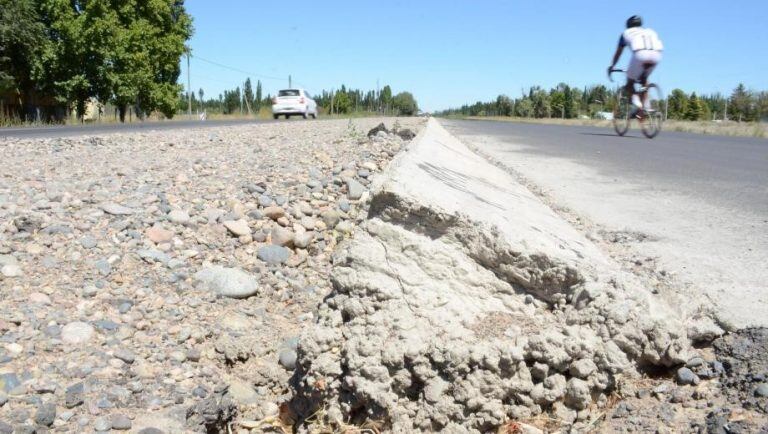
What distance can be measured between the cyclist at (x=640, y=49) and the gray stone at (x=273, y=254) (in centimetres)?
676

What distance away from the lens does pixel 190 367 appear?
2904 mm

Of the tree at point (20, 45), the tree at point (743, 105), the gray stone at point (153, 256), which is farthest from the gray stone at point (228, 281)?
the tree at point (743, 105)

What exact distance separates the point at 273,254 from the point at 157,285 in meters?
0.77

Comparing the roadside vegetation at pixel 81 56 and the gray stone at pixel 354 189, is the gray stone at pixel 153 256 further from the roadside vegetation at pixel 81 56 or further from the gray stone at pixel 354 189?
the roadside vegetation at pixel 81 56

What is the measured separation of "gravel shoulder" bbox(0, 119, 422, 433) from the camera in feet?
8.63

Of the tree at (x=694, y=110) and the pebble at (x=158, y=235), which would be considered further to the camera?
the tree at (x=694, y=110)

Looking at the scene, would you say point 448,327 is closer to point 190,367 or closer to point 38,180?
point 190,367

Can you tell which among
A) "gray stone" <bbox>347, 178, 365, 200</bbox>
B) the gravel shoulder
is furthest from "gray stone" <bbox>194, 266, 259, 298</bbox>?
"gray stone" <bbox>347, 178, 365, 200</bbox>

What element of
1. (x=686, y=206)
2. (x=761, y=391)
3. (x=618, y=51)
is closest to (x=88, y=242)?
(x=761, y=391)

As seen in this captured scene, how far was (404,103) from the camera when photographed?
435 feet

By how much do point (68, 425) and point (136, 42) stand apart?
3623 cm

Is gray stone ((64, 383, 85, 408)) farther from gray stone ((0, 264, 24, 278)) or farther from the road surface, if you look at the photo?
the road surface

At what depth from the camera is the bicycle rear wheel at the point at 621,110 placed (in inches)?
417

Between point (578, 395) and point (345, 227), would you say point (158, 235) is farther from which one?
point (578, 395)
